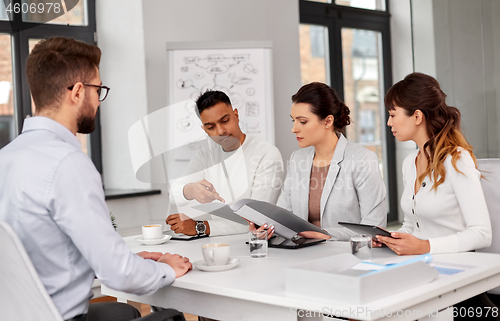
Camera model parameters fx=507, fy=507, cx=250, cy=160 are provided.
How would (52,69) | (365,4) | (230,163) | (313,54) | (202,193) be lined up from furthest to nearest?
(365,4), (313,54), (230,163), (202,193), (52,69)

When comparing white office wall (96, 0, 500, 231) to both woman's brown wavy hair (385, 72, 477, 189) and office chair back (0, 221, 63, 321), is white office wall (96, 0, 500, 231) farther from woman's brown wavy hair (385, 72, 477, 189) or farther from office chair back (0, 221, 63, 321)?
office chair back (0, 221, 63, 321)

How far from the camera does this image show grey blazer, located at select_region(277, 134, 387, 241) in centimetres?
225

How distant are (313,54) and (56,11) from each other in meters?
2.50

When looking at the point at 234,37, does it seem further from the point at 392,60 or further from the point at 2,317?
the point at 2,317

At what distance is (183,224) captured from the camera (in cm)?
222

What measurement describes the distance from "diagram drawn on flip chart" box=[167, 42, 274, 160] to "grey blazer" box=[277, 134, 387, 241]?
1.57m

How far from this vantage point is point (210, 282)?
4.56 ft

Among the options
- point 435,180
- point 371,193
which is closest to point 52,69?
point 435,180

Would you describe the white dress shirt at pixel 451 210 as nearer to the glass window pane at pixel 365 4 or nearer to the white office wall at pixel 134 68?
the white office wall at pixel 134 68

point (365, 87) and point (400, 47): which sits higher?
point (400, 47)

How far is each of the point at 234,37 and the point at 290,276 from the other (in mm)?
3465

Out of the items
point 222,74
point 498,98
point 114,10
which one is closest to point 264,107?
point 222,74

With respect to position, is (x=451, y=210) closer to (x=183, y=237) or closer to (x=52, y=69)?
(x=183, y=237)

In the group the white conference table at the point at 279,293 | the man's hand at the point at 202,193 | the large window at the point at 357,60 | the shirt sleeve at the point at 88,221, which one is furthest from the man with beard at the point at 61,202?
the large window at the point at 357,60
